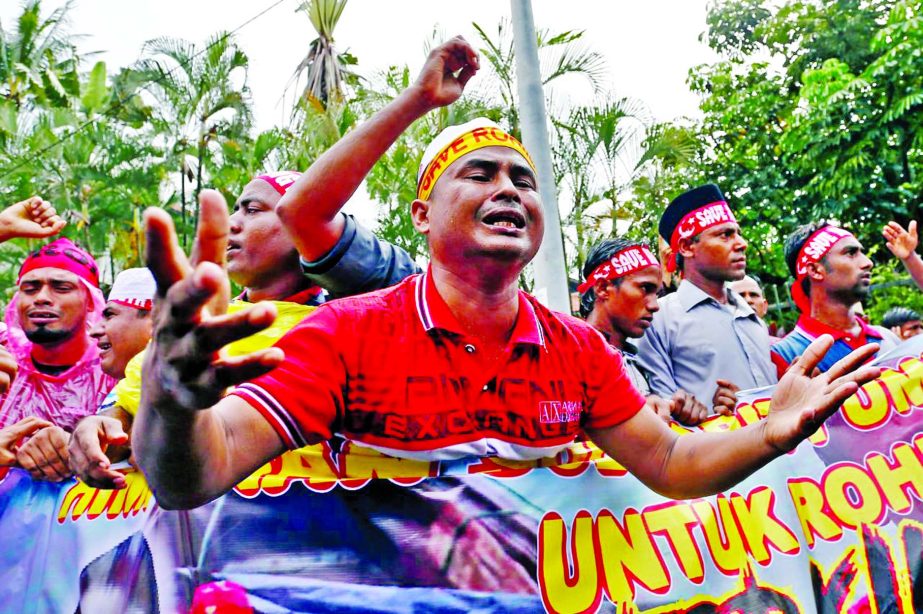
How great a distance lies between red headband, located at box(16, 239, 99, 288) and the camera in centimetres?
449

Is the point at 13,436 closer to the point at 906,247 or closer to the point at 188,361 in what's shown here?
the point at 188,361

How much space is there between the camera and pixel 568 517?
2852 millimetres

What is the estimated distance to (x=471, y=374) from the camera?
2514mm

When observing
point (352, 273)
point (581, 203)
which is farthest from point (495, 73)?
point (352, 273)

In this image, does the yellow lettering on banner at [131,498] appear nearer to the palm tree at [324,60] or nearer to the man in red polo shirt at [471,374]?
the man in red polo shirt at [471,374]

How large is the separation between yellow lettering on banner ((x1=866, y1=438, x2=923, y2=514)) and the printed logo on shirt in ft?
3.94

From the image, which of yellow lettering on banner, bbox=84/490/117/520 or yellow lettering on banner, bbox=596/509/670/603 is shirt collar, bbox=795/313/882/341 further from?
yellow lettering on banner, bbox=84/490/117/520

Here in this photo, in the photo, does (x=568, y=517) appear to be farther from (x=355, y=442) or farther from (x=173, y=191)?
(x=173, y=191)

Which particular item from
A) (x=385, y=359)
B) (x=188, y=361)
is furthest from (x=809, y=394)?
(x=188, y=361)

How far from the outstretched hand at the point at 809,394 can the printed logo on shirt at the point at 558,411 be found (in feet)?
1.72

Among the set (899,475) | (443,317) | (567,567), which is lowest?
(567,567)

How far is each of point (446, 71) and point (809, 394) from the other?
146cm

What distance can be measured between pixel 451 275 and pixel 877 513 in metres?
1.64

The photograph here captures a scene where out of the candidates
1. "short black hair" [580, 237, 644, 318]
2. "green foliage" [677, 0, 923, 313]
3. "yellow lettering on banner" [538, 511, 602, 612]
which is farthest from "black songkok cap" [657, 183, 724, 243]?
"green foliage" [677, 0, 923, 313]
